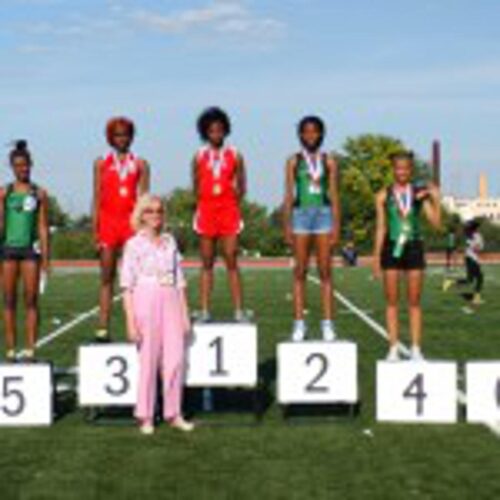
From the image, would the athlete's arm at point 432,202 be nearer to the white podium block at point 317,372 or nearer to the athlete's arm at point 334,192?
the athlete's arm at point 334,192

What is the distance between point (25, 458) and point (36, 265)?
8.77ft

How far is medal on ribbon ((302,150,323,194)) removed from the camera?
8.90 meters

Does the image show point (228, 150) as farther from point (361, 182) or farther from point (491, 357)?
point (361, 182)

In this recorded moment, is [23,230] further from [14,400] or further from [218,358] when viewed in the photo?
[218,358]

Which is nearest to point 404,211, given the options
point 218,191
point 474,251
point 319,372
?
point 218,191

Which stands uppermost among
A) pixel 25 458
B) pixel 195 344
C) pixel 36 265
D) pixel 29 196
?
pixel 29 196

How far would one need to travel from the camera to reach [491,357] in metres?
11.0

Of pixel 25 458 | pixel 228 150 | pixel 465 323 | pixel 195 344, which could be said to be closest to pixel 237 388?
pixel 195 344

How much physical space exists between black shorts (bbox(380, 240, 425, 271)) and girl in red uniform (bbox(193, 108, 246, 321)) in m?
1.31

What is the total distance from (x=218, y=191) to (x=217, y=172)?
0.16 m

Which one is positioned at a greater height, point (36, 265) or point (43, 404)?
point (36, 265)

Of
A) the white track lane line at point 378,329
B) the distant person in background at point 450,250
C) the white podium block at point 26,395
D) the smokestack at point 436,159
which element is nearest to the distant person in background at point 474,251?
the white track lane line at point 378,329

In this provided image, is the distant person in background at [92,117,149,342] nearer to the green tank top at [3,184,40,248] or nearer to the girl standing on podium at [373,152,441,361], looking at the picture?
the green tank top at [3,184,40,248]

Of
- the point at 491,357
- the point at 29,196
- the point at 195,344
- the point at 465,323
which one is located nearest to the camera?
the point at 195,344
